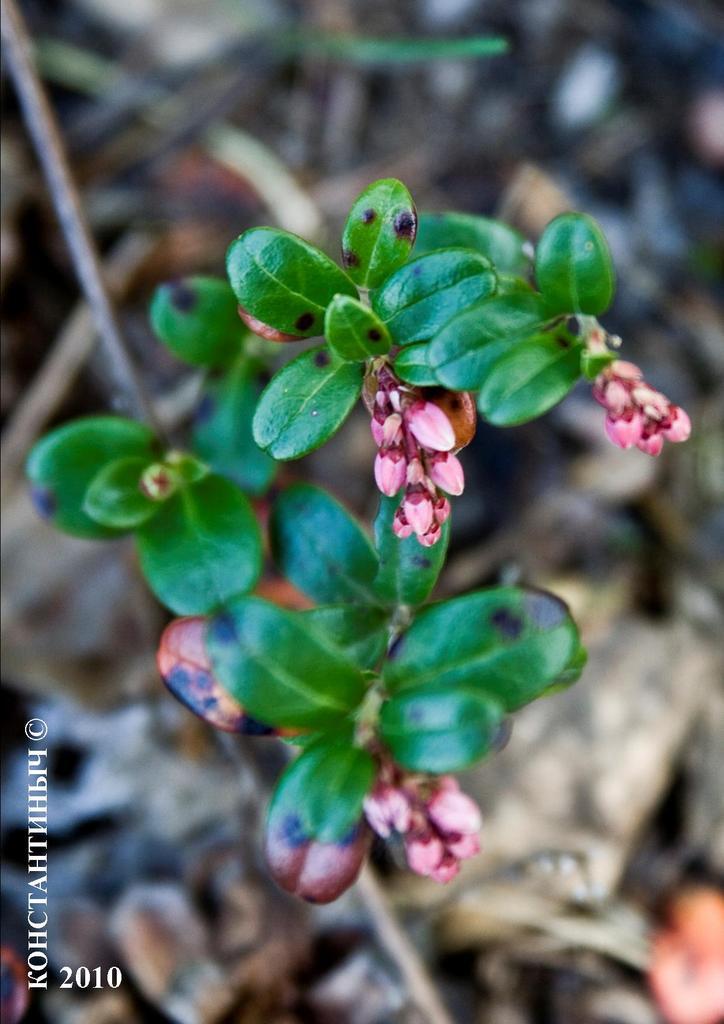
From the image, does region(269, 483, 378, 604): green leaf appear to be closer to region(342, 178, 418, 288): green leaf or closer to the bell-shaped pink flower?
the bell-shaped pink flower

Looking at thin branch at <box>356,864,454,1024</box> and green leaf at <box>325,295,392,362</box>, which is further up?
green leaf at <box>325,295,392,362</box>

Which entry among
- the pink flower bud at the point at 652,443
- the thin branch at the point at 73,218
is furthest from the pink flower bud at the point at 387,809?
the thin branch at the point at 73,218

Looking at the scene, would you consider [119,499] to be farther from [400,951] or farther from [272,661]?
[400,951]

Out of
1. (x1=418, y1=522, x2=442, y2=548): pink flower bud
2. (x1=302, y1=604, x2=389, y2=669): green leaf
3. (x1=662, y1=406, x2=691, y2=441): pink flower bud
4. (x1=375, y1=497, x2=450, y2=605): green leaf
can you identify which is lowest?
(x1=302, y1=604, x2=389, y2=669): green leaf

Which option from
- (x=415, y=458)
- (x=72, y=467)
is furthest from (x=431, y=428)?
(x=72, y=467)

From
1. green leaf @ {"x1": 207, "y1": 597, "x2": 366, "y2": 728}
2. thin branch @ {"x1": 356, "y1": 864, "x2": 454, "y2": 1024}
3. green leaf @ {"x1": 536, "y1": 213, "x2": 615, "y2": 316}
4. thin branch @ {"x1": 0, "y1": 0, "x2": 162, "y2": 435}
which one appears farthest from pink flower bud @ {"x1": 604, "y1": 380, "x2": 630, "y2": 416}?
thin branch @ {"x1": 356, "y1": 864, "x2": 454, "y2": 1024}

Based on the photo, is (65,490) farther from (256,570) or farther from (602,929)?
(602,929)

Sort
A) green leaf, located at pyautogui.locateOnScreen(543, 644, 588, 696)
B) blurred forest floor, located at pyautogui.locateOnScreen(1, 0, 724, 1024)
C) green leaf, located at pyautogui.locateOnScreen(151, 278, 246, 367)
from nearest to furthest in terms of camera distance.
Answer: green leaf, located at pyautogui.locateOnScreen(543, 644, 588, 696) → green leaf, located at pyautogui.locateOnScreen(151, 278, 246, 367) → blurred forest floor, located at pyautogui.locateOnScreen(1, 0, 724, 1024)
